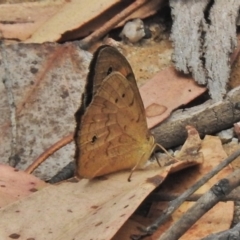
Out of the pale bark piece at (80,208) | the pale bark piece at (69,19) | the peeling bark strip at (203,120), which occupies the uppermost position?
the pale bark piece at (69,19)

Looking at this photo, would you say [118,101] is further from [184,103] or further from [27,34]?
[27,34]

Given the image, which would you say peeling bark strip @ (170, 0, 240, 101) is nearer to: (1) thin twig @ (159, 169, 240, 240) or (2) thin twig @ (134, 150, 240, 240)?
(2) thin twig @ (134, 150, 240, 240)

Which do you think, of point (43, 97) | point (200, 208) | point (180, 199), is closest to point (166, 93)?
point (43, 97)

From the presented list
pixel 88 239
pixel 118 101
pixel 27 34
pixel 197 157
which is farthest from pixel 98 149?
pixel 27 34

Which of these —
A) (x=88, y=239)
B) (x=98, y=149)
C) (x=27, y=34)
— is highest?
(x=27, y=34)

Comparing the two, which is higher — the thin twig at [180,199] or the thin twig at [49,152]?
the thin twig at [49,152]

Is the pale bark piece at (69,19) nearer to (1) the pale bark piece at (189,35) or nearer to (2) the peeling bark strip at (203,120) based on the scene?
(1) the pale bark piece at (189,35)

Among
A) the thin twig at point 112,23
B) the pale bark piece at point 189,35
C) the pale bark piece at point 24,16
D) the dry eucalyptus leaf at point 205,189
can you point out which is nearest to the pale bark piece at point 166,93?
the pale bark piece at point 189,35
